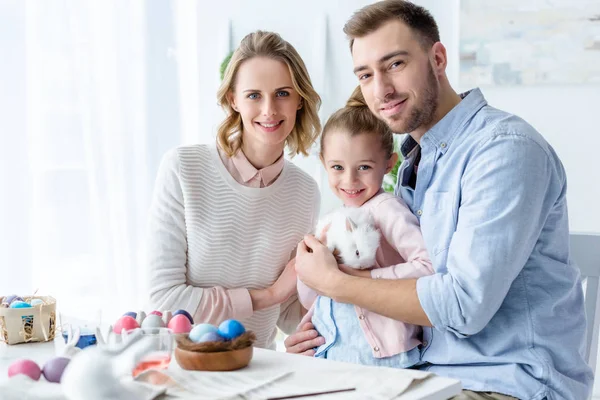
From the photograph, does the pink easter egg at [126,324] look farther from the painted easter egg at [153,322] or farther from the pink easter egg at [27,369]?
the pink easter egg at [27,369]

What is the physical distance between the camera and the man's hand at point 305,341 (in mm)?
1879

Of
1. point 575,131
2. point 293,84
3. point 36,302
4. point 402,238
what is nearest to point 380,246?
point 402,238

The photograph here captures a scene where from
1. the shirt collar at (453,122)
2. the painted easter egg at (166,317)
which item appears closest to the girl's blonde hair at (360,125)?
the shirt collar at (453,122)

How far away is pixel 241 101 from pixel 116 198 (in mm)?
1752

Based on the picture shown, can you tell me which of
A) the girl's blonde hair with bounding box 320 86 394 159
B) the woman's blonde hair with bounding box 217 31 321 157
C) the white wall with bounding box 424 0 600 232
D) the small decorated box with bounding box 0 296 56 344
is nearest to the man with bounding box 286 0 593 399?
the girl's blonde hair with bounding box 320 86 394 159

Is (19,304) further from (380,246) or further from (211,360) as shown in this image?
(380,246)

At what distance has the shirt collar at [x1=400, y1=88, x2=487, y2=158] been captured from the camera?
184cm

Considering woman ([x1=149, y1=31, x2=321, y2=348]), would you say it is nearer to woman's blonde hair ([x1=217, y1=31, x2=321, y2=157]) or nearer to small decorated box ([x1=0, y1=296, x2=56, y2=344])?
woman's blonde hair ([x1=217, y1=31, x2=321, y2=157])

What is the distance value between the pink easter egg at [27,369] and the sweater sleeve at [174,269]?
2.91 ft

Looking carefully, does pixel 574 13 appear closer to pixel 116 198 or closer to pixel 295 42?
pixel 295 42

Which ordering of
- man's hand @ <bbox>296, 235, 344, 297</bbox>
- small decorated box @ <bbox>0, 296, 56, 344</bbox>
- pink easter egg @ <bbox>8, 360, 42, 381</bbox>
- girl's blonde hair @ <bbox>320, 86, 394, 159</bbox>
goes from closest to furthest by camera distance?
pink easter egg @ <bbox>8, 360, 42, 381</bbox>, small decorated box @ <bbox>0, 296, 56, 344</bbox>, man's hand @ <bbox>296, 235, 344, 297</bbox>, girl's blonde hair @ <bbox>320, 86, 394, 159</bbox>

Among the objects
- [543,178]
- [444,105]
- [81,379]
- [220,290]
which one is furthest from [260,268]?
[81,379]

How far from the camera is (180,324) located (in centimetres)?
142

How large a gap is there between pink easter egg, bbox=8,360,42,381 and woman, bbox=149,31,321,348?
2.91ft
